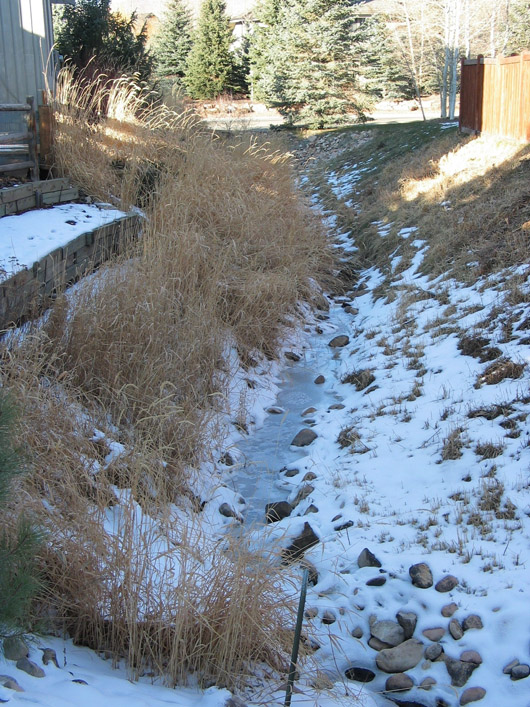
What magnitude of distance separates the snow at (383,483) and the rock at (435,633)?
0.02 meters

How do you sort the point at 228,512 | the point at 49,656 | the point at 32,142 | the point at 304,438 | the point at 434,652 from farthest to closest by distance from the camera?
the point at 32,142
the point at 304,438
the point at 228,512
the point at 434,652
the point at 49,656

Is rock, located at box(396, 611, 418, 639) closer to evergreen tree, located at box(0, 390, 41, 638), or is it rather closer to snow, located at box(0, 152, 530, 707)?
snow, located at box(0, 152, 530, 707)

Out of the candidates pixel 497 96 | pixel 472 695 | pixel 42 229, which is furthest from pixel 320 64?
pixel 472 695

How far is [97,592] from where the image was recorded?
2955 mm

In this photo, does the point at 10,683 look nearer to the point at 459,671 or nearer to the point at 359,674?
the point at 359,674

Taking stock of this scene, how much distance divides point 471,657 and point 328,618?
0.71m

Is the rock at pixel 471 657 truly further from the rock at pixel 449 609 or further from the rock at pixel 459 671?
the rock at pixel 449 609

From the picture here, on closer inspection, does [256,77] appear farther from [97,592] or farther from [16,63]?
[97,592]

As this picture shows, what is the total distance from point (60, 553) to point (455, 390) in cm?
320

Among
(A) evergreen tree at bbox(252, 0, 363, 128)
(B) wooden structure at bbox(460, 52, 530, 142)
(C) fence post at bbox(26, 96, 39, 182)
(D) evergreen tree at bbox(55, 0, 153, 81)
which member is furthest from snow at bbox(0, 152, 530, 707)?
(A) evergreen tree at bbox(252, 0, 363, 128)

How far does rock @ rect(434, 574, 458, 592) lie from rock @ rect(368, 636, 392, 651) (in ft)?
1.25

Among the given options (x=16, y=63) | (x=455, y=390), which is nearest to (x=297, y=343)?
(x=455, y=390)

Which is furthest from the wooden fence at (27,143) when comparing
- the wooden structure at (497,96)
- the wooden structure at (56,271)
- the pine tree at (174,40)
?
the pine tree at (174,40)

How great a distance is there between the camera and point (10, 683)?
7.12 feet
